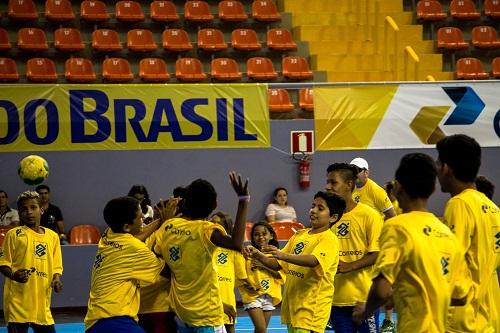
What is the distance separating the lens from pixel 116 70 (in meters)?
18.5

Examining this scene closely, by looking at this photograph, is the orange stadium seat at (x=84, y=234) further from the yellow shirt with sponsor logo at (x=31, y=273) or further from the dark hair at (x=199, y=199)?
the dark hair at (x=199, y=199)

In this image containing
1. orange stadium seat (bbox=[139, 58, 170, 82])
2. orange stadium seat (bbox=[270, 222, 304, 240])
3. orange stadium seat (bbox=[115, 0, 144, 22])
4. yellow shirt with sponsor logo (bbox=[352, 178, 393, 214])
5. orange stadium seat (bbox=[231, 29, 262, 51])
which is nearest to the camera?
yellow shirt with sponsor logo (bbox=[352, 178, 393, 214])

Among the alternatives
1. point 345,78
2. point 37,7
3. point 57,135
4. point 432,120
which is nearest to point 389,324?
point 432,120

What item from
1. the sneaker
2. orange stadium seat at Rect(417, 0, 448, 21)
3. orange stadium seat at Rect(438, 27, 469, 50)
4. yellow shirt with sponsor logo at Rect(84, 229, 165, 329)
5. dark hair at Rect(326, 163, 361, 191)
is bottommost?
the sneaker

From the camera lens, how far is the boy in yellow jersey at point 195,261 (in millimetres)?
7391

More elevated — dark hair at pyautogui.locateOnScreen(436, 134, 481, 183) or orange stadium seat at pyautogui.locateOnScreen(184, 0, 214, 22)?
orange stadium seat at pyautogui.locateOnScreen(184, 0, 214, 22)

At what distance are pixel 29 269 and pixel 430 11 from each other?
13.8m

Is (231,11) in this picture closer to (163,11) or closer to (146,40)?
(163,11)

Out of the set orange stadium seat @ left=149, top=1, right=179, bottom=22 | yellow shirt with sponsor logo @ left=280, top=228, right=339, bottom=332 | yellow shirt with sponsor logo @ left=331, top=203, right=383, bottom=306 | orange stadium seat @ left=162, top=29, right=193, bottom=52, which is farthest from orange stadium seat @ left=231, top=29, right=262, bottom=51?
yellow shirt with sponsor logo @ left=280, top=228, right=339, bottom=332

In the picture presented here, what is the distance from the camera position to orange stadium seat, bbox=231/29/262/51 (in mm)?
19578

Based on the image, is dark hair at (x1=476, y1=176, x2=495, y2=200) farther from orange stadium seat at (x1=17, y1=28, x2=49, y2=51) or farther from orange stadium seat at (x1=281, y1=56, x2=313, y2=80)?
orange stadium seat at (x1=17, y1=28, x2=49, y2=51)

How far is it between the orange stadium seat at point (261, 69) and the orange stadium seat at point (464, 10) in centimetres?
468

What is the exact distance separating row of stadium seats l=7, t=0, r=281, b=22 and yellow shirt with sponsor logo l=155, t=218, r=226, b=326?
12.7 metres

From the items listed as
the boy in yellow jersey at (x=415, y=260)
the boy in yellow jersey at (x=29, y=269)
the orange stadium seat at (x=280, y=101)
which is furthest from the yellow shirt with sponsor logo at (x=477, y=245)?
the orange stadium seat at (x=280, y=101)
